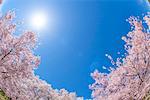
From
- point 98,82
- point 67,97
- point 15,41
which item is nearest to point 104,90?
point 98,82

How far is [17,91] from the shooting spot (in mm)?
24594

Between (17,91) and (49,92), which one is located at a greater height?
(49,92)

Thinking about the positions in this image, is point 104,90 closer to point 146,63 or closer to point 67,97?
point 146,63

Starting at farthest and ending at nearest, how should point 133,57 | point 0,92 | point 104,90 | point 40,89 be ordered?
point 40,89 < point 104,90 < point 0,92 < point 133,57

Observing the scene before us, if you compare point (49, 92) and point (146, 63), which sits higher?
point (49, 92)

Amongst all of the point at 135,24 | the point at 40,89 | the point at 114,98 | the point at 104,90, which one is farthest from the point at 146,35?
the point at 40,89

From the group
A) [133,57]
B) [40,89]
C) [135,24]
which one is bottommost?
[133,57]

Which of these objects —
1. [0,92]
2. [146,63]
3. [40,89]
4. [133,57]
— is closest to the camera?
[146,63]

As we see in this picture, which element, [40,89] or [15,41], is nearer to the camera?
[15,41]

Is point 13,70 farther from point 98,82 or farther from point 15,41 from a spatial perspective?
point 98,82

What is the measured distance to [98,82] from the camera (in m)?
27.1

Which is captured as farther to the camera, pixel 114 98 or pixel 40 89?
pixel 40 89

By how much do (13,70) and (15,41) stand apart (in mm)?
2365

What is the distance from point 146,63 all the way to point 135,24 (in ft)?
9.44
